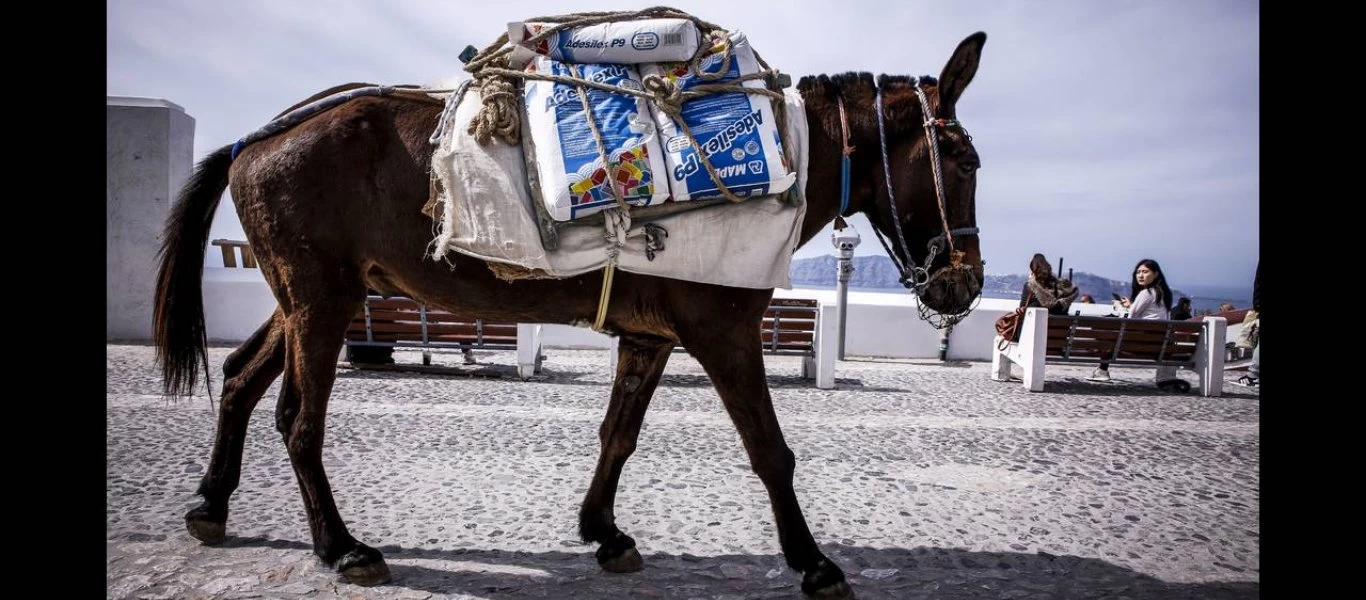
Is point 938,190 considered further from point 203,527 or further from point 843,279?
point 843,279

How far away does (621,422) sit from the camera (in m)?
3.15

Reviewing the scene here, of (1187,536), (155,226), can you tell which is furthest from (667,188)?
(155,226)

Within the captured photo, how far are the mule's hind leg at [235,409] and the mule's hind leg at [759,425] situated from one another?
189 centimetres

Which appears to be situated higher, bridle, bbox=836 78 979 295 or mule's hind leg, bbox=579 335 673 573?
bridle, bbox=836 78 979 295

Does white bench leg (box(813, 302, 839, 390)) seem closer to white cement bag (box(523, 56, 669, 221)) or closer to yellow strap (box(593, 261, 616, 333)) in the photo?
yellow strap (box(593, 261, 616, 333))

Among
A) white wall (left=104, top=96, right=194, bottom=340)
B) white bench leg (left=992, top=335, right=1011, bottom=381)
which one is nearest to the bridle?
white bench leg (left=992, top=335, right=1011, bottom=381)

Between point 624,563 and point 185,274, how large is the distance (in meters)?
2.37

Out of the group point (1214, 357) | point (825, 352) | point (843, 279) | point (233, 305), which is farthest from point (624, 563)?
point (233, 305)

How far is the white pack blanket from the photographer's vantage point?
2562 millimetres

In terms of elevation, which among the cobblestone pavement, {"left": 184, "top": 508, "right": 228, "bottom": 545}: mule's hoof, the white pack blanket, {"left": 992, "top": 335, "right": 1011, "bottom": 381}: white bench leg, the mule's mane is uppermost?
the mule's mane

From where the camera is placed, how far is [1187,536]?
368cm
